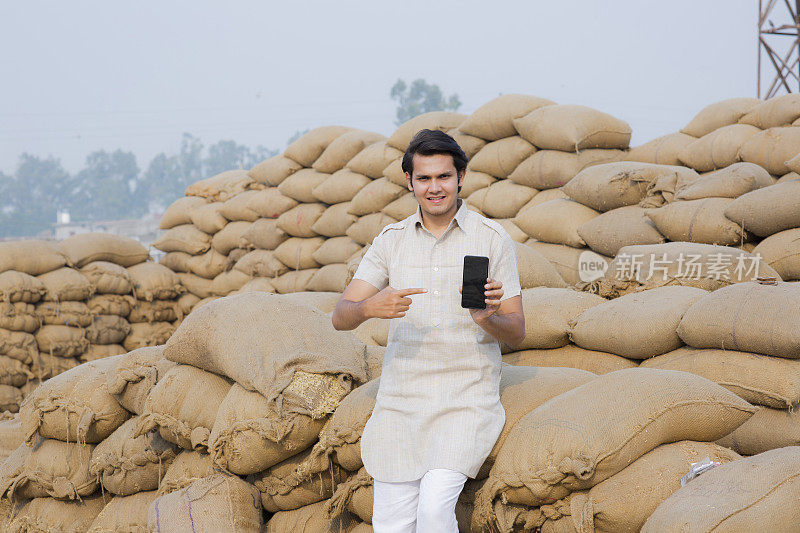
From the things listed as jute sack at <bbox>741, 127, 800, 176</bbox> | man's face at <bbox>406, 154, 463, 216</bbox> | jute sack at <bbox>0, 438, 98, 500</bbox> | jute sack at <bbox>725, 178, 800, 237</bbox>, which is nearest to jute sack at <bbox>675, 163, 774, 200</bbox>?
jute sack at <bbox>725, 178, 800, 237</bbox>

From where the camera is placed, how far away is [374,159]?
16.9 feet

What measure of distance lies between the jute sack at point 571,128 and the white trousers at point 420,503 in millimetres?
3172

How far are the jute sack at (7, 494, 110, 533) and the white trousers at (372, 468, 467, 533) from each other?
147cm

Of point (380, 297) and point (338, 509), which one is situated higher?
point (380, 297)

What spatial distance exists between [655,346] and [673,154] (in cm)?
230

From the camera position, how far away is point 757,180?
3.37 metres

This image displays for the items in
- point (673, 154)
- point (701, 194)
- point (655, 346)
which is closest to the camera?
point (655, 346)

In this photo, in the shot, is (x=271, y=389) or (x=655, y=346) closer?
(x=271, y=389)

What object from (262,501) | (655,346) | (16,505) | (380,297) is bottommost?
(16,505)

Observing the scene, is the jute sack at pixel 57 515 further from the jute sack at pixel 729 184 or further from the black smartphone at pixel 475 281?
the jute sack at pixel 729 184

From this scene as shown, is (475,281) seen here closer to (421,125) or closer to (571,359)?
(571,359)

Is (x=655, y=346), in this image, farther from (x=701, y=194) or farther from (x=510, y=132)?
(x=510, y=132)

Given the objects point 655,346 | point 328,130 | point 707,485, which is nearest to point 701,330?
point 655,346

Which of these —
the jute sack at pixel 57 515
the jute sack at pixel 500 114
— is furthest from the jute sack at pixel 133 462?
the jute sack at pixel 500 114
